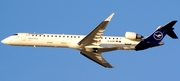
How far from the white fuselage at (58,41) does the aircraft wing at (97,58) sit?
2418 millimetres

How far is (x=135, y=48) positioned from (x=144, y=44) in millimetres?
1234

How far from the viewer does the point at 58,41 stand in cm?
6606

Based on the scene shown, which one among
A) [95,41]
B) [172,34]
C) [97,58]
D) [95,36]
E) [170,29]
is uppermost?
[170,29]

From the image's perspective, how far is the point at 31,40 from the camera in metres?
66.8

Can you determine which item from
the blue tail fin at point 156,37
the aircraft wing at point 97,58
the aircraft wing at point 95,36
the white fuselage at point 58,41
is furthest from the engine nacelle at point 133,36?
the aircraft wing at point 97,58

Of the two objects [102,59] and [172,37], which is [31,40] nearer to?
[102,59]

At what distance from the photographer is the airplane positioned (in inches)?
2509

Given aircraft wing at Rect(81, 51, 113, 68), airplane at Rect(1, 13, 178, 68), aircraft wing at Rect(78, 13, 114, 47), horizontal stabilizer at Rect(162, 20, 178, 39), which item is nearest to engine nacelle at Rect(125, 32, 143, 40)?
airplane at Rect(1, 13, 178, 68)

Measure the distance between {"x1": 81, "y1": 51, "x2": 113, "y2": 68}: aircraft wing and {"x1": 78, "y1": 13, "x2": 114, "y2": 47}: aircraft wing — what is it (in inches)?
127

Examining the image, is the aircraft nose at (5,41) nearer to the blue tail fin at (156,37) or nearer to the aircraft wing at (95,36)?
the aircraft wing at (95,36)

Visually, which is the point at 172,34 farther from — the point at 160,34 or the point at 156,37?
the point at 156,37

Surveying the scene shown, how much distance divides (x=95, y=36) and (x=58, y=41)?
6.04 meters

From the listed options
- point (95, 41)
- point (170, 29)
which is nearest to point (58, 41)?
point (95, 41)

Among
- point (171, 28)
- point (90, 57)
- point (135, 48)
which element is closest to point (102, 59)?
point (90, 57)
